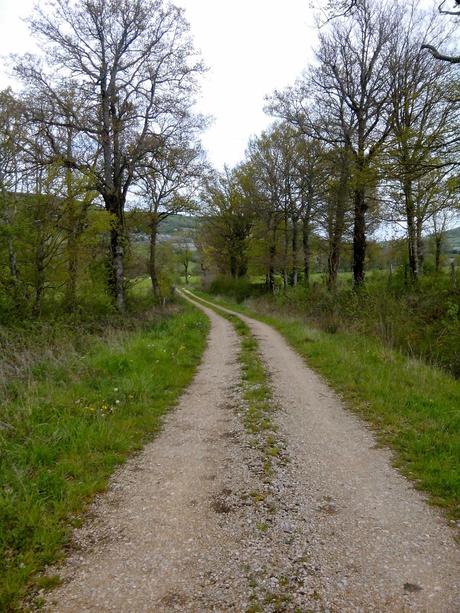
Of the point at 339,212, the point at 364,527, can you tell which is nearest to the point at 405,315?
the point at 339,212

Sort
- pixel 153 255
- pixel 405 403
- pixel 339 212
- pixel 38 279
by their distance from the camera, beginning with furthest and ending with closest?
pixel 153 255 < pixel 339 212 < pixel 38 279 < pixel 405 403

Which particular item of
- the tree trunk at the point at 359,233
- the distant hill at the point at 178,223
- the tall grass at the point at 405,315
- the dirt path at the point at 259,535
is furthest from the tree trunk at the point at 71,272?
the distant hill at the point at 178,223

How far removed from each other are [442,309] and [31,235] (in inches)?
524

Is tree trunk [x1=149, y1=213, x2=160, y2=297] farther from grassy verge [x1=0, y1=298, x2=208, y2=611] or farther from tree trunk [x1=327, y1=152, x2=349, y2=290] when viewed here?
grassy verge [x1=0, y1=298, x2=208, y2=611]

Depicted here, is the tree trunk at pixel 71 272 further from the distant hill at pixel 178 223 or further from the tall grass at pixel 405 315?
the distant hill at pixel 178 223

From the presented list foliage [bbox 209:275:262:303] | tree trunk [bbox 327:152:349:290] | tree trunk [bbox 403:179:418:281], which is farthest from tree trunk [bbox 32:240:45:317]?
foliage [bbox 209:275:262:303]

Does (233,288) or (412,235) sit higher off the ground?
(412,235)

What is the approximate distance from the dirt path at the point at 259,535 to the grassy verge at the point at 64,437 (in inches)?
10.1

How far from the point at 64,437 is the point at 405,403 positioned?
17.5ft

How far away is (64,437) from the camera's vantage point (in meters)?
4.98

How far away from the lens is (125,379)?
24.0 ft

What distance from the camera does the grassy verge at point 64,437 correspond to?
3.26 meters

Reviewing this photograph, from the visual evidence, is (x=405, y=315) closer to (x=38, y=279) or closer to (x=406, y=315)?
(x=406, y=315)

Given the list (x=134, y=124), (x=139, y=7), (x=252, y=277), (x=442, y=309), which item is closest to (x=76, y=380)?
(x=442, y=309)
